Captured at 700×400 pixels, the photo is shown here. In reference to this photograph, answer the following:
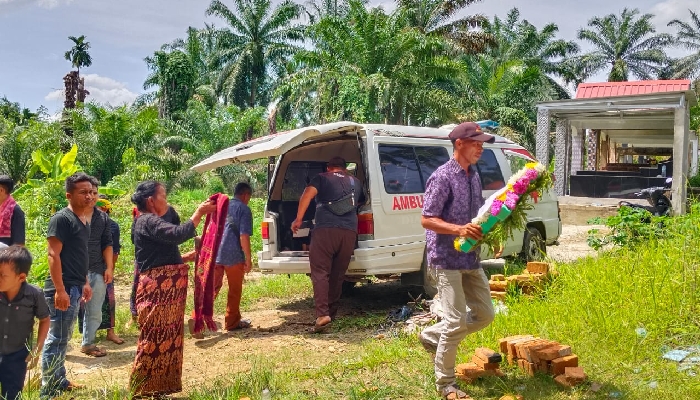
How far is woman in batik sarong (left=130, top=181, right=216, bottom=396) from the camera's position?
4191mm

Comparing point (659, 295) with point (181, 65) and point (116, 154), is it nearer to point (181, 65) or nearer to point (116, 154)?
point (116, 154)

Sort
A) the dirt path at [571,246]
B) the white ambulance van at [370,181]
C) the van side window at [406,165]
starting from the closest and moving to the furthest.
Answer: the white ambulance van at [370,181]
the van side window at [406,165]
the dirt path at [571,246]

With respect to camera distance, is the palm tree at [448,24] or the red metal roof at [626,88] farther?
the palm tree at [448,24]

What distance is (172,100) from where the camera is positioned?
106ft

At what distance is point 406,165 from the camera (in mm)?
6816

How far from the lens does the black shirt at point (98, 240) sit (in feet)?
18.0

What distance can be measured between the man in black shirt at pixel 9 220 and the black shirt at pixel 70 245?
3.59ft

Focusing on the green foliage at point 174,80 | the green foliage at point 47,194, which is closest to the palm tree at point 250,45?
the green foliage at point 174,80

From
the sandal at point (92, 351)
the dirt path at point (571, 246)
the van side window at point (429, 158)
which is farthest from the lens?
the dirt path at point (571, 246)

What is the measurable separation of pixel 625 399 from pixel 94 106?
71.0ft

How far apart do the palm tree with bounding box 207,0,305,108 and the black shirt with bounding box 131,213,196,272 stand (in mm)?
31400

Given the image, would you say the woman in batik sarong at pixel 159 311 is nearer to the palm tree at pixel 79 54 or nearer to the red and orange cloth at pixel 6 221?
the red and orange cloth at pixel 6 221

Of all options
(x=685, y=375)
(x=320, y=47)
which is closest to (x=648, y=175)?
(x=320, y=47)

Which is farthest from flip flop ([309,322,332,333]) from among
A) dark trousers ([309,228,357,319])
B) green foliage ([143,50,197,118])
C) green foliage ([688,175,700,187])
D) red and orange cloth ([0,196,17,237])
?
green foliage ([143,50,197,118])
